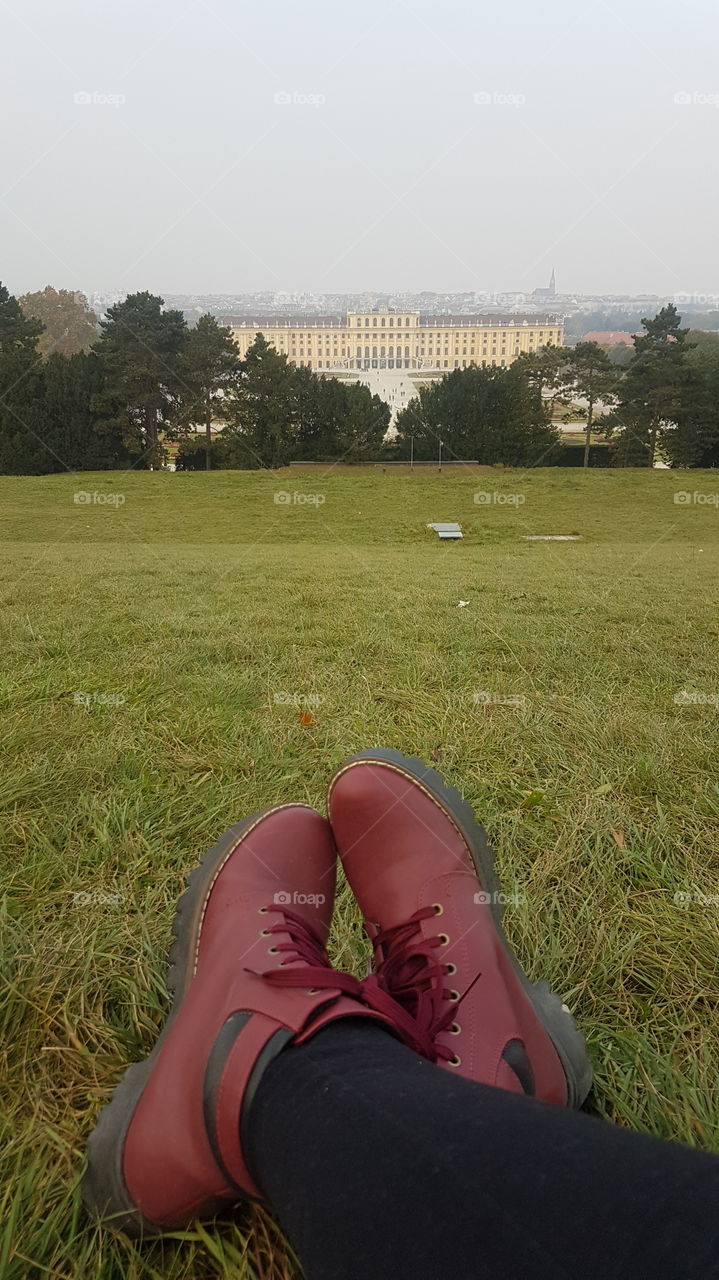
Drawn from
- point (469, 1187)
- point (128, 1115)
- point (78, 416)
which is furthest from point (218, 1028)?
point (78, 416)

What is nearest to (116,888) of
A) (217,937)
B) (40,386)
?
(217,937)

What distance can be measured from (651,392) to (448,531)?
20.7 meters

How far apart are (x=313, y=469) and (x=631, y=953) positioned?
29736mm

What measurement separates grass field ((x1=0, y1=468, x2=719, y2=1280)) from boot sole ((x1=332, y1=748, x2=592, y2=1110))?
47mm

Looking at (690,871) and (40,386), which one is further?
(40,386)

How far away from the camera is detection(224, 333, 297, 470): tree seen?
30.3 metres

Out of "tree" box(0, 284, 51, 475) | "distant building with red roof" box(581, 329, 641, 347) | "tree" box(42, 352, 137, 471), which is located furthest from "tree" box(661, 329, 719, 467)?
"tree" box(0, 284, 51, 475)

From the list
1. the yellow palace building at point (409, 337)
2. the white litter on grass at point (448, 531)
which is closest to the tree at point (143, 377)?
the white litter on grass at point (448, 531)

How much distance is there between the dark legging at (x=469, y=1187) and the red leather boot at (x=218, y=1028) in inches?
2.6

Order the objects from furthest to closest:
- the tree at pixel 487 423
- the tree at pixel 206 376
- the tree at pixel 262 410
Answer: the tree at pixel 487 423 < the tree at pixel 262 410 < the tree at pixel 206 376

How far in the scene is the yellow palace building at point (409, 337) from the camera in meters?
71.5

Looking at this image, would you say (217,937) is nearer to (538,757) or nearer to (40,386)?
(538,757)

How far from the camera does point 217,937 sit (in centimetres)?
109

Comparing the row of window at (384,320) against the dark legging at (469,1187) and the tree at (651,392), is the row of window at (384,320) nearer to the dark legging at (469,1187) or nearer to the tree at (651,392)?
the tree at (651,392)
